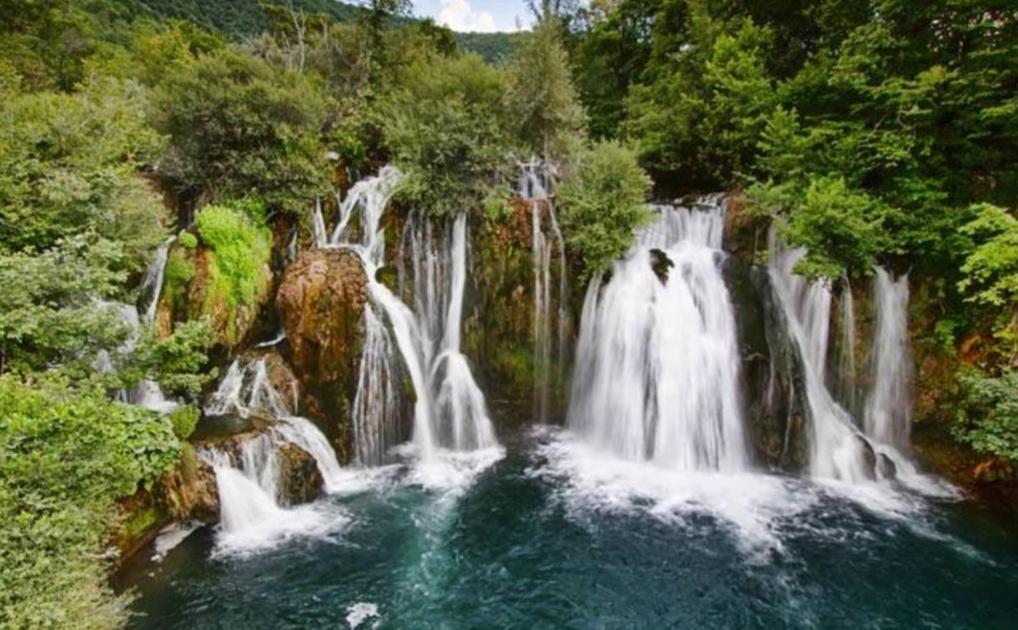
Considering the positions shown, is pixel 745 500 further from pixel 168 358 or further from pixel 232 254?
pixel 232 254

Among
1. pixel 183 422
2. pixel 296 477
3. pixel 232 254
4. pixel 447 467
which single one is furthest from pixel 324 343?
pixel 447 467

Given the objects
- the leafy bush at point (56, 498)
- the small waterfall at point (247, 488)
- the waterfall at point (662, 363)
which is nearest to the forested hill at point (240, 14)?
the waterfall at point (662, 363)

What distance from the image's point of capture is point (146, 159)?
535 inches

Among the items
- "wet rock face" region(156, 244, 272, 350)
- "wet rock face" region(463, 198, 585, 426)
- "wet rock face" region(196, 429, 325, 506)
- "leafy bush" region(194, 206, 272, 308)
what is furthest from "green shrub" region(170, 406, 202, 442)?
"wet rock face" region(463, 198, 585, 426)

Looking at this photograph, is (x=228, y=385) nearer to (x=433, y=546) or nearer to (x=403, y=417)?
(x=403, y=417)

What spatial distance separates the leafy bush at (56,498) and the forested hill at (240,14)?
179ft

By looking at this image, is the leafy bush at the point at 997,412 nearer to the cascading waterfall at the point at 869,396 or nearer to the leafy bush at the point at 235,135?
the cascading waterfall at the point at 869,396

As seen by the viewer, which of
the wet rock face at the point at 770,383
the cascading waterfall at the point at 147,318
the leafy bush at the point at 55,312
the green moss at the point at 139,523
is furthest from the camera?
the wet rock face at the point at 770,383

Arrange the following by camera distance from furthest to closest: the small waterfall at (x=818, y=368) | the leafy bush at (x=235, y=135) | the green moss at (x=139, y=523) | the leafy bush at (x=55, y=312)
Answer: the leafy bush at (x=235, y=135), the small waterfall at (x=818, y=368), the green moss at (x=139, y=523), the leafy bush at (x=55, y=312)

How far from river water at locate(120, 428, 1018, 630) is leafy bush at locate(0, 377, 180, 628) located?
1.97 metres

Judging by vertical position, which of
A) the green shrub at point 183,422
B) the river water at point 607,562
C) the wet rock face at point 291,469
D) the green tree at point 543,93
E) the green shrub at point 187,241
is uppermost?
the green tree at point 543,93

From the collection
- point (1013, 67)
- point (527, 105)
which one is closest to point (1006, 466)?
point (1013, 67)

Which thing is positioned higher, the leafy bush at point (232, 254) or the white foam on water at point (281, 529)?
the leafy bush at point (232, 254)

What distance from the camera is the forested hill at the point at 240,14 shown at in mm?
56281
